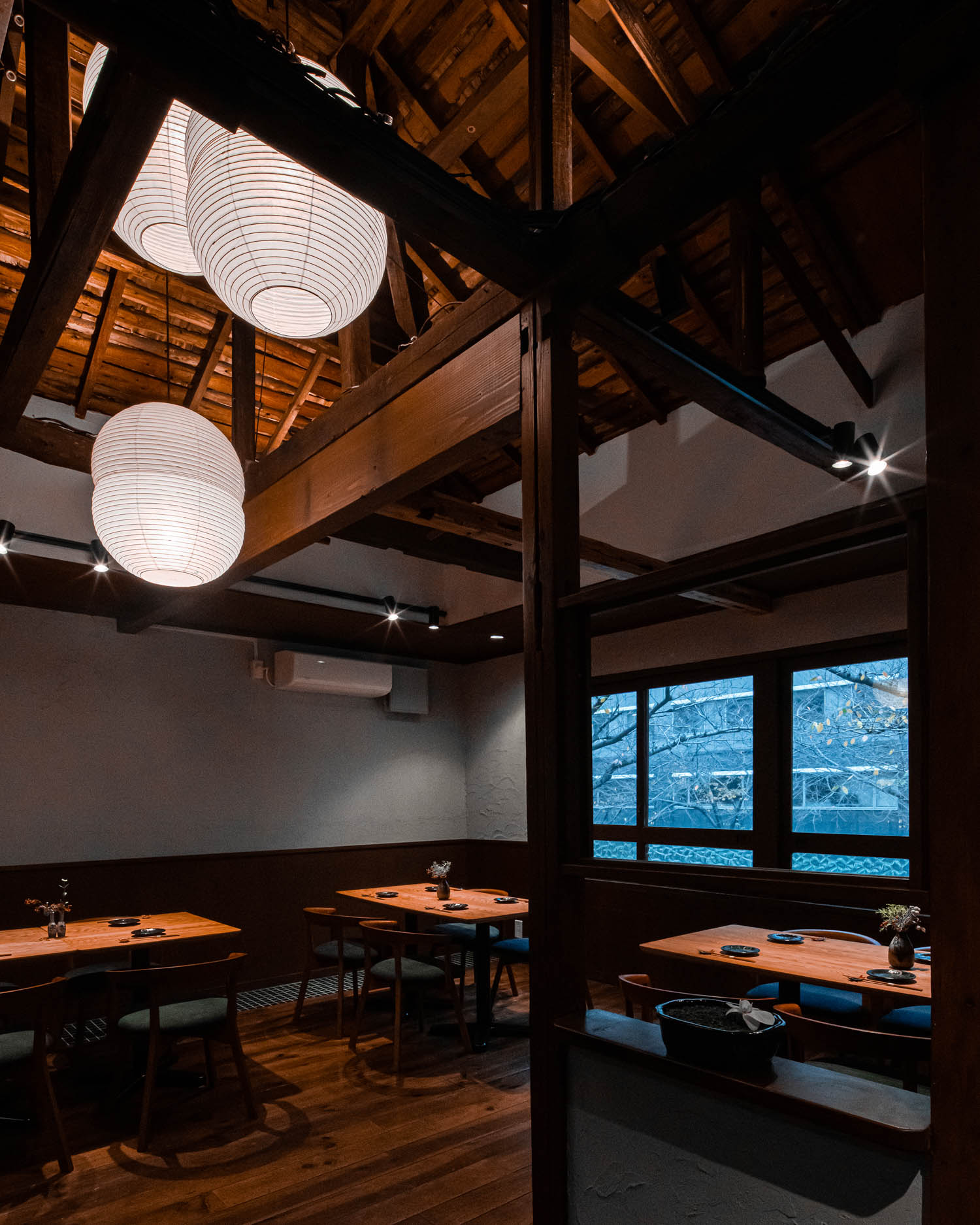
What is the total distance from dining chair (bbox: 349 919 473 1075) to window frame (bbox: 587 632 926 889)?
49.4 inches

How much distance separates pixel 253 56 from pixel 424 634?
548cm

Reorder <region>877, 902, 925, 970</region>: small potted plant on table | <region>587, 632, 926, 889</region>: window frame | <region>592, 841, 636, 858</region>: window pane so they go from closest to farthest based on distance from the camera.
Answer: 1. <region>877, 902, 925, 970</region>: small potted plant on table
2. <region>587, 632, 926, 889</region>: window frame
3. <region>592, 841, 636, 858</region>: window pane

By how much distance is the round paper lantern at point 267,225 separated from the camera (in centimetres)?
182

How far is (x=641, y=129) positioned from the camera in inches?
155

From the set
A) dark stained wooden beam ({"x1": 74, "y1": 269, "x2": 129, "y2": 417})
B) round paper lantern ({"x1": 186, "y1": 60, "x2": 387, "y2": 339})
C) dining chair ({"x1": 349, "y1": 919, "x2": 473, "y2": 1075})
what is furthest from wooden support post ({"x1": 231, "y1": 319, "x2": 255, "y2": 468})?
dining chair ({"x1": 349, "y1": 919, "x2": 473, "y2": 1075})

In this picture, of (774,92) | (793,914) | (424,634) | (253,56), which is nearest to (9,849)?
(424,634)

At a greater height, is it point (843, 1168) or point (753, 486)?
point (753, 486)

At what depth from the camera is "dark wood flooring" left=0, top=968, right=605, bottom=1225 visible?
118 inches

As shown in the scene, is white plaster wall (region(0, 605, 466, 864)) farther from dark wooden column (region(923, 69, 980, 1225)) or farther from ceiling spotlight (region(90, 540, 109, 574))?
dark wooden column (region(923, 69, 980, 1225))

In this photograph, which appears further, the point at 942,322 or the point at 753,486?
the point at 753,486

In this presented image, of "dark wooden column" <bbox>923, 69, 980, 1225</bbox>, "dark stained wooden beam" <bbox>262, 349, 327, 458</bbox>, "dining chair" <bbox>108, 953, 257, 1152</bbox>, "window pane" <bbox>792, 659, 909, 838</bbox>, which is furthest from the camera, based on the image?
"window pane" <bbox>792, 659, 909, 838</bbox>

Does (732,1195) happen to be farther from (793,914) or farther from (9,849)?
(9,849)

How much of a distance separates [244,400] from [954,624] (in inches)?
144

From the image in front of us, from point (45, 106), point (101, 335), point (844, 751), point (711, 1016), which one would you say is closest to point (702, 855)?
point (844, 751)
